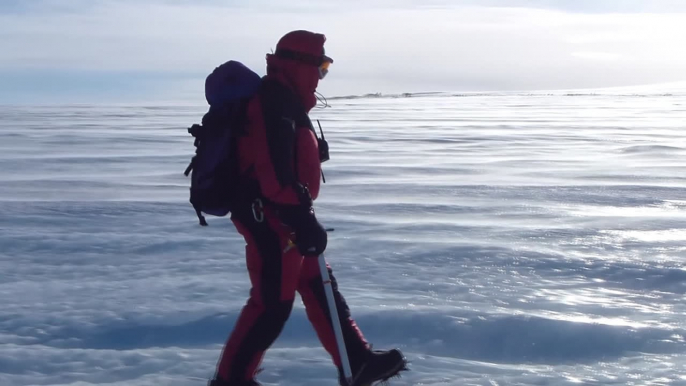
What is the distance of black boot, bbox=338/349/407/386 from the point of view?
2861mm

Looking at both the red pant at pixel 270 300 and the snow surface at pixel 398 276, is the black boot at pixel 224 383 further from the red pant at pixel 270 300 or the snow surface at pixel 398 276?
the snow surface at pixel 398 276

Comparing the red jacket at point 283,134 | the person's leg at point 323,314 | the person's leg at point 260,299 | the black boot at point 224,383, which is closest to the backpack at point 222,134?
the red jacket at point 283,134

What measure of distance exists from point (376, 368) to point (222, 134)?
0.99m

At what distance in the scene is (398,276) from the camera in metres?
4.32

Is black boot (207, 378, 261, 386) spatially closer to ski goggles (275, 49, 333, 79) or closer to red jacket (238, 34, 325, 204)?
red jacket (238, 34, 325, 204)

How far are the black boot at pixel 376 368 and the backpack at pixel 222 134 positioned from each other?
755mm

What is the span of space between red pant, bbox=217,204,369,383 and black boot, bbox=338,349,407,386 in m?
0.04

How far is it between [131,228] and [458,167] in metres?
4.77

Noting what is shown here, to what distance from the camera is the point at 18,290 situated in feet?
13.1

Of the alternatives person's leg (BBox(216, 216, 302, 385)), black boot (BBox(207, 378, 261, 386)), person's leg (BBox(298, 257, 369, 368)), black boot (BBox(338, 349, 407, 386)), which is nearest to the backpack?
person's leg (BBox(216, 216, 302, 385))

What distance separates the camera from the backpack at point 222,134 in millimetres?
2625

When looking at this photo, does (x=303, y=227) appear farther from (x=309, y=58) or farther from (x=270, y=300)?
(x=309, y=58)

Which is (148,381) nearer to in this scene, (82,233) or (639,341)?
(639,341)

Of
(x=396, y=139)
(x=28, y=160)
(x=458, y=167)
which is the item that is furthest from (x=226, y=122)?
(x=396, y=139)
